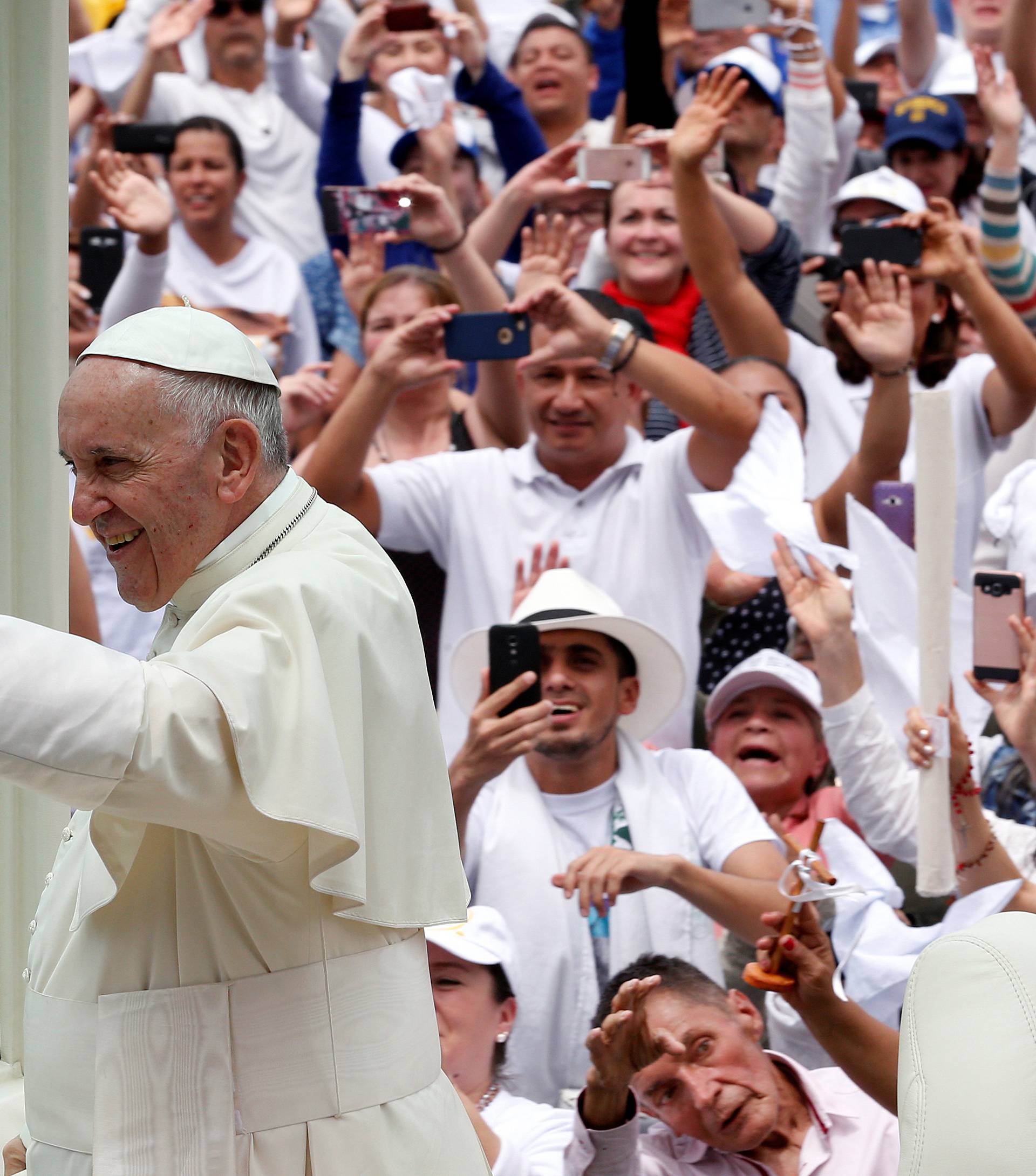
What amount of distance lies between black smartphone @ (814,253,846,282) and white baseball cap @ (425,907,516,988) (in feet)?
7.29

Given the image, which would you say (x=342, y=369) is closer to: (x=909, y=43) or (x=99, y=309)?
(x=99, y=309)

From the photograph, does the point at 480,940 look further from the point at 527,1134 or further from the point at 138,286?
the point at 138,286

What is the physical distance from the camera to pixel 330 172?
552 centimetres

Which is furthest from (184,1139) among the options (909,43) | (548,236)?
(909,43)

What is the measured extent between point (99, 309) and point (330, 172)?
3.48ft

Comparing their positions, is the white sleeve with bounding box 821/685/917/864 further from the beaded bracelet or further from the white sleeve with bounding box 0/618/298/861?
the white sleeve with bounding box 0/618/298/861

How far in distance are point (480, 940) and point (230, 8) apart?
3.87 m

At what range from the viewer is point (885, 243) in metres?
4.36

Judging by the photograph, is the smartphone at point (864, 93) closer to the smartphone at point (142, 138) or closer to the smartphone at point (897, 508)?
the smartphone at point (897, 508)

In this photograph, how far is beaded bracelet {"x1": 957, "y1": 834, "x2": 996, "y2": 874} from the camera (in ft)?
10.7

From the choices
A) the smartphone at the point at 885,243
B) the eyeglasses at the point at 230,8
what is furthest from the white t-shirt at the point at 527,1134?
the eyeglasses at the point at 230,8

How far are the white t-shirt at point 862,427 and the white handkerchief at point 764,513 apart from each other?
17.1 inches

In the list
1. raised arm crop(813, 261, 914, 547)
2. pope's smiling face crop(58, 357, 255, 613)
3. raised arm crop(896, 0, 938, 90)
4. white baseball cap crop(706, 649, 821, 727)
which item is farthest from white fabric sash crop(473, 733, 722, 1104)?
raised arm crop(896, 0, 938, 90)

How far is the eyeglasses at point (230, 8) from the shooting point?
5781mm
